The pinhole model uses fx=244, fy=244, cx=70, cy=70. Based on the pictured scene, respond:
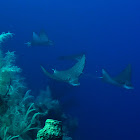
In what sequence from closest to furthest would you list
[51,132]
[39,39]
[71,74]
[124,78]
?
[51,132] < [71,74] < [124,78] < [39,39]

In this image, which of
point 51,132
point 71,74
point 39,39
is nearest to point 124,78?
point 71,74

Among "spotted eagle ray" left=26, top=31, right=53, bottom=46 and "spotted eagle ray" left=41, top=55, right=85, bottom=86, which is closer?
"spotted eagle ray" left=41, top=55, right=85, bottom=86

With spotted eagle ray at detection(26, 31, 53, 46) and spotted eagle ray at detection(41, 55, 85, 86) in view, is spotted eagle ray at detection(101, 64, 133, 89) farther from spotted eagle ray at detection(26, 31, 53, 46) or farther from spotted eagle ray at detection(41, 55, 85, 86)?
spotted eagle ray at detection(26, 31, 53, 46)

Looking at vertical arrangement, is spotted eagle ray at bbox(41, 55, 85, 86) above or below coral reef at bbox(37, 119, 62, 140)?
above

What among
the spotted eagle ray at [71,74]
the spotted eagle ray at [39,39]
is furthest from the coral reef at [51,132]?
the spotted eagle ray at [39,39]

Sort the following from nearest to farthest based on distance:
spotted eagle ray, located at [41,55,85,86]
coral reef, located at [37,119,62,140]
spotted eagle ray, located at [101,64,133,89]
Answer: coral reef, located at [37,119,62,140]
spotted eagle ray, located at [41,55,85,86]
spotted eagle ray, located at [101,64,133,89]

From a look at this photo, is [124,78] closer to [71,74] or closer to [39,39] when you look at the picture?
[71,74]

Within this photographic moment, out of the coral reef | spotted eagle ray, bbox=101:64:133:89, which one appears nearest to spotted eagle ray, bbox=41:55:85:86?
spotted eagle ray, bbox=101:64:133:89

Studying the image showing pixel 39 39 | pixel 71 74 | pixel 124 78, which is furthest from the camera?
pixel 39 39

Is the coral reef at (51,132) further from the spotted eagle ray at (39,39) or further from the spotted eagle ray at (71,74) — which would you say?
the spotted eagle ray at (39,39)

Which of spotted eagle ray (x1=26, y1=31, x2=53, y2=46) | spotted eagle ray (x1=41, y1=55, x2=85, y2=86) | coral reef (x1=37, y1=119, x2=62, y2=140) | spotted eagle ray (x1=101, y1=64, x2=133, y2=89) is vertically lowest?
coral reef (x1=37, y1=119, x2=62, y2=140)

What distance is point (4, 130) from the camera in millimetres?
4602

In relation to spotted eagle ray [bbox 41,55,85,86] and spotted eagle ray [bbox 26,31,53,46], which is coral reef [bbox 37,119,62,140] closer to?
spotted eagle ray [bbox 41,55,85,86]

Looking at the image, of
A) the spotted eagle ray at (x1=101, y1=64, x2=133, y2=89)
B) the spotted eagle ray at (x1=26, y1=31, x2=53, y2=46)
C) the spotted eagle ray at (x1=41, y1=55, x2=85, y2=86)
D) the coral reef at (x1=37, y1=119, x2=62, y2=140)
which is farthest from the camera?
the spotted eagle ray at (x1=26, y1=31, x2=53, y2=46)
